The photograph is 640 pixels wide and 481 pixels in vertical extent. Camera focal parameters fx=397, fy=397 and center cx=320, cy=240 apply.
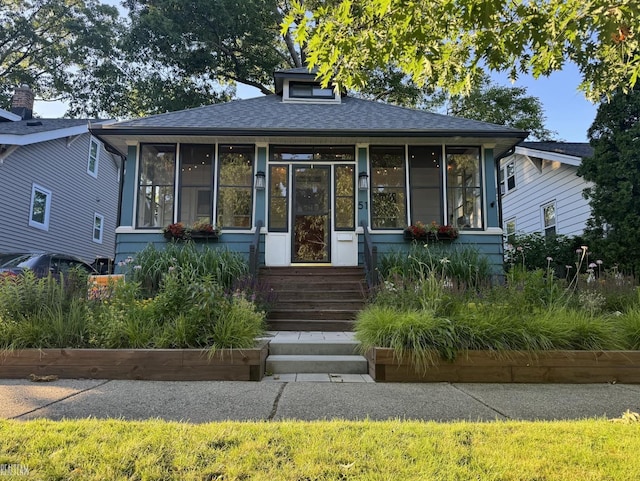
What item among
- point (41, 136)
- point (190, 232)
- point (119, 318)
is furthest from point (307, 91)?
point (119, 318)

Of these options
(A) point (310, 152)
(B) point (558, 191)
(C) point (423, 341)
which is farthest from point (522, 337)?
(B) point (558, 191)

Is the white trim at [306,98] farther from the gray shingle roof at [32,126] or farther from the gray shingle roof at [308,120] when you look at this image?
the gray shingle roof at [32,126]

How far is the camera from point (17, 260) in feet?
23.9

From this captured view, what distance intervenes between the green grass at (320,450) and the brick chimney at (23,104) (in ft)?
47.3

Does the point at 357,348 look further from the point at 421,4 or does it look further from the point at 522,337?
the point at 421,4

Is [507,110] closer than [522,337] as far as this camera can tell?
No

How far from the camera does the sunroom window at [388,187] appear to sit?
8.45 metres

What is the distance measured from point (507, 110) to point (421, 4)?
61.0 feet

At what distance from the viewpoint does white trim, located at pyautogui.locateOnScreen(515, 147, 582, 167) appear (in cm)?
1080

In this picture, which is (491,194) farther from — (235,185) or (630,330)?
(235,185)

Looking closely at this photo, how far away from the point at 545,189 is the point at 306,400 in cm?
1281

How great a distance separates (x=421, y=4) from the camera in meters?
3.64

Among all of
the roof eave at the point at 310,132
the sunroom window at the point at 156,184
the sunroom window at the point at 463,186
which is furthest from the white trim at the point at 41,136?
the sunroom window at the point at 463,186

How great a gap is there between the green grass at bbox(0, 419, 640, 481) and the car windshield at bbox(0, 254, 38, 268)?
5.87 m
